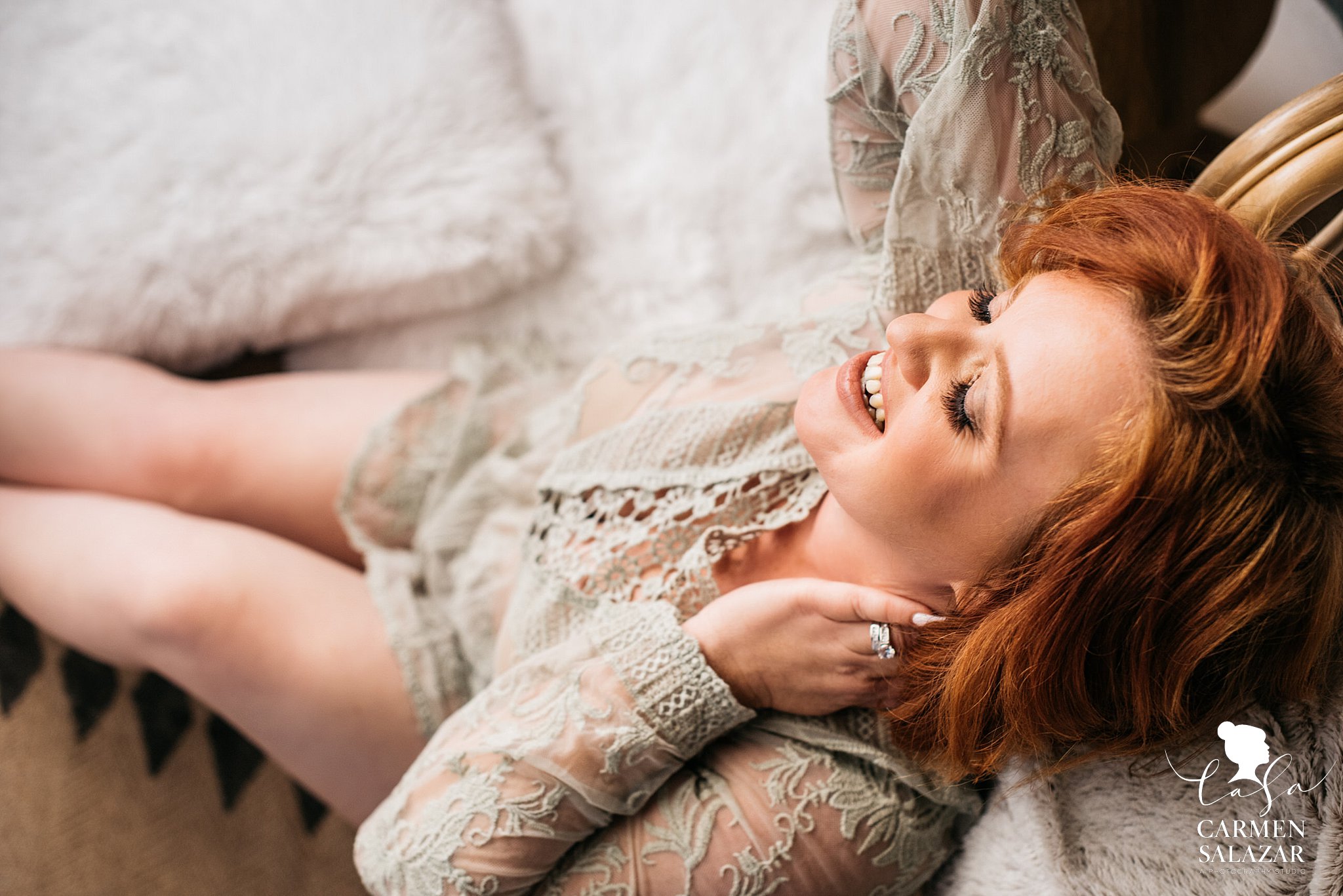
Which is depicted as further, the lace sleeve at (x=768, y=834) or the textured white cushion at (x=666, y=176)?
the textured white cushion at (x=666, y=176)

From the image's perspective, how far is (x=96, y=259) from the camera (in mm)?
1668

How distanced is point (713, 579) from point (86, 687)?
141 centimetres

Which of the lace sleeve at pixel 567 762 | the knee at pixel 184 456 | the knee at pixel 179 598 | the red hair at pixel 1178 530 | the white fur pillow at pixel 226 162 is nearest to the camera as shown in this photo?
the red hair at pixel 1178 530

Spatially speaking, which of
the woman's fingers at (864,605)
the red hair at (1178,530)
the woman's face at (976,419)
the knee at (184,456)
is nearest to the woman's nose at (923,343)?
the woman's face at (976,419)

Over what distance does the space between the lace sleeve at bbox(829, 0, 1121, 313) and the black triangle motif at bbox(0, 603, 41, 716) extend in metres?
1.80

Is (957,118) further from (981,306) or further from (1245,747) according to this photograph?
(1245,747)

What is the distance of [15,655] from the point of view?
1776 millimetres

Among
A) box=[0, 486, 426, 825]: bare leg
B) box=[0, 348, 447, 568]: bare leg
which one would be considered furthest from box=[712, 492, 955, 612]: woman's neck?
box=[0, 348, 447, 568]: bare leg

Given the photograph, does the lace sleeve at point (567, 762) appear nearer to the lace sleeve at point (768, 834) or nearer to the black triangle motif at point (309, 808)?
the lace sleeve at point (768, 834)

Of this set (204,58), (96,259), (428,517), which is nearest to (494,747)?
(428,517)

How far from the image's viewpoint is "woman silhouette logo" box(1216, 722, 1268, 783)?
3.28 feet

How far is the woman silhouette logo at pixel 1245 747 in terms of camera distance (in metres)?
1.00

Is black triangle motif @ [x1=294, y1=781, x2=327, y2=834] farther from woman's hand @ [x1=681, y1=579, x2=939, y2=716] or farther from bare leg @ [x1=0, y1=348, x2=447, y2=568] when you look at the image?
woman's hand @ [x1=681, y1=579, x2=939, y2=716]

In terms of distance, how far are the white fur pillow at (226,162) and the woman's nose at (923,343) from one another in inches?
40.3
